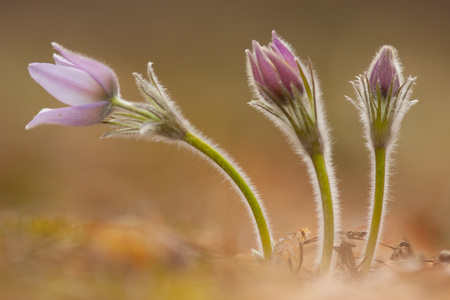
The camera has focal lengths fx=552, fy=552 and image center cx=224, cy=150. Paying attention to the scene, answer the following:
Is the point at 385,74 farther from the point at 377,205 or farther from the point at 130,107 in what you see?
the point at 130,107

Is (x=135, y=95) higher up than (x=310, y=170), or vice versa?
(x=135, y=95)

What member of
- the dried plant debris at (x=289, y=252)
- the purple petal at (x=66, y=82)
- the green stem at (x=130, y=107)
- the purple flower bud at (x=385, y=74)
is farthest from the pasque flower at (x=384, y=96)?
the purple petal at (x=66, y=82)

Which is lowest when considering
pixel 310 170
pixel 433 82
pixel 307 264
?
pixel 307 264

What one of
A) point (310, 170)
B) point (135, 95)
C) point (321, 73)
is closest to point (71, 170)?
point (135, 95)

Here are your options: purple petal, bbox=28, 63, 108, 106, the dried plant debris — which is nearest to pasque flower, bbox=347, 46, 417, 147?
the dried plant debris

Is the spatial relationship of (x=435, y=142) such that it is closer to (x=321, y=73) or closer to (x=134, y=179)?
(x=321, y=73)

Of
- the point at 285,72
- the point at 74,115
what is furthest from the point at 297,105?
the point at 74,115
